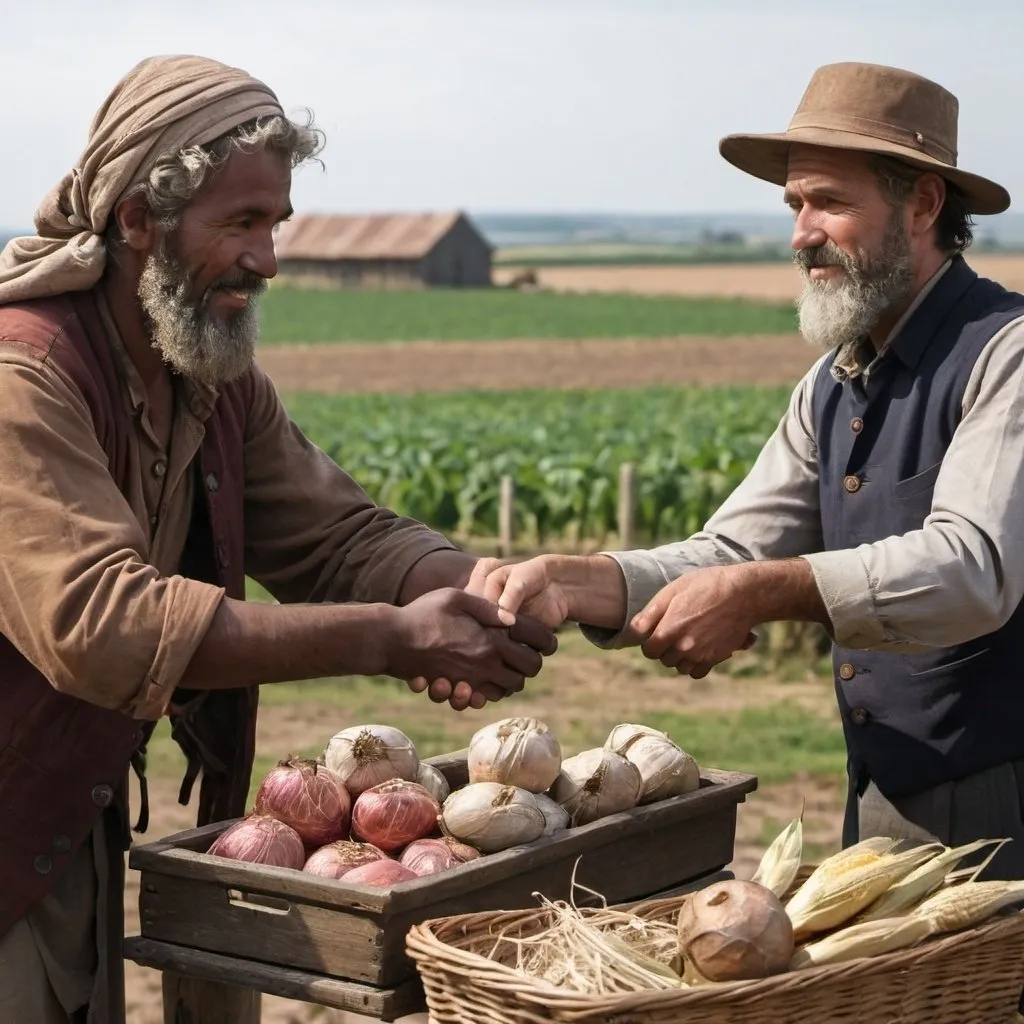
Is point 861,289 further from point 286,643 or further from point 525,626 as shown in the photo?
point 286,643

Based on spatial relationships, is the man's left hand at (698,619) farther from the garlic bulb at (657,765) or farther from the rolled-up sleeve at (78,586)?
the rolled-up sleeve at (78,586)

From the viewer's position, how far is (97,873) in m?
3.15

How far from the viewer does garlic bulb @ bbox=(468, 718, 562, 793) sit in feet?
9.79

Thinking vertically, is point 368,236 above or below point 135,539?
below

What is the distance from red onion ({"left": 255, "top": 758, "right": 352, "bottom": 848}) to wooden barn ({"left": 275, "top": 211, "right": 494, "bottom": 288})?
7875 cm

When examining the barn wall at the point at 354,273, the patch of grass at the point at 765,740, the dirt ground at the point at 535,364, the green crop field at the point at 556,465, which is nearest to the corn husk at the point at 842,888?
the patch of grass at the point at 765,740

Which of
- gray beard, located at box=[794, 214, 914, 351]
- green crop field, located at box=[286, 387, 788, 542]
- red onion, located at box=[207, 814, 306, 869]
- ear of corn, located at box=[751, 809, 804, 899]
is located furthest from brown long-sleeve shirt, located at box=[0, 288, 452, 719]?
green crop field, located at box=[286, 387, 788, 542]

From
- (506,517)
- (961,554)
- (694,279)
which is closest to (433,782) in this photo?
(961,554)

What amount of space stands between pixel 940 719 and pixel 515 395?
28.4 metres

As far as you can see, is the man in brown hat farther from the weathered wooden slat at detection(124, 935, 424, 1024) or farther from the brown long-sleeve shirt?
the weathered wooden slat at detection(124, 935, 424, 1024)

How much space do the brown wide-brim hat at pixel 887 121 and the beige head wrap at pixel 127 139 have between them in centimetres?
117

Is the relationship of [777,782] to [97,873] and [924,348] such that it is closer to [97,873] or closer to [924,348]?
[924,348]

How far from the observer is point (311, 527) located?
371cm

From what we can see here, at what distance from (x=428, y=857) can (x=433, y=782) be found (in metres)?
0.35
